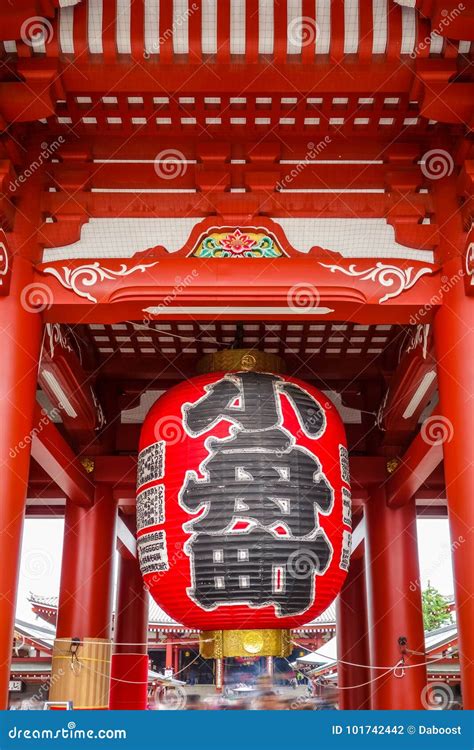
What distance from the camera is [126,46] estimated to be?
151 inches

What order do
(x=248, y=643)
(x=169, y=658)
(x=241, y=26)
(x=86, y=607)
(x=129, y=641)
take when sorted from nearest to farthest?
1. (x=241, y=26)
2. (x=248, y=643)
3. (x=86, y=607)
4. (x=129, y=641)
5. (x=169, y=658)

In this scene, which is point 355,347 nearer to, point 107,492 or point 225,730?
point 107,492

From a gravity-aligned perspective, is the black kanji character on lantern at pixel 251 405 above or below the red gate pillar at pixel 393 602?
above

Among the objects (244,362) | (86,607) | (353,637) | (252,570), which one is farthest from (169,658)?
(252,570)

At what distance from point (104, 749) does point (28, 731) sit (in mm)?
318

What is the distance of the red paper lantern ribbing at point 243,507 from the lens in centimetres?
420

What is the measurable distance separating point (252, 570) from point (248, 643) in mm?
538

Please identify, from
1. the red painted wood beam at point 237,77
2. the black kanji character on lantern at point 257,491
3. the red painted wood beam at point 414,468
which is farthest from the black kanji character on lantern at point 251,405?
the red painted wood beam at point 237,77

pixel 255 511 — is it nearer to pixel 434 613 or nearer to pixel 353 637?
pixel 353 637

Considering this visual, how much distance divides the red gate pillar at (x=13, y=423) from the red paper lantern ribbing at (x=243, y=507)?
2.89 feet

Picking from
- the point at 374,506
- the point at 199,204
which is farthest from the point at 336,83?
the point at 374,506

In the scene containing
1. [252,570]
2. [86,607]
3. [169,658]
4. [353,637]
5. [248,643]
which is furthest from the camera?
[169,658]

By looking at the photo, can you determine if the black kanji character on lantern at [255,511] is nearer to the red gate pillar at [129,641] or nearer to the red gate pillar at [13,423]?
the red gate pillar at [13,423]

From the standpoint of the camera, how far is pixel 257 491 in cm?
425
